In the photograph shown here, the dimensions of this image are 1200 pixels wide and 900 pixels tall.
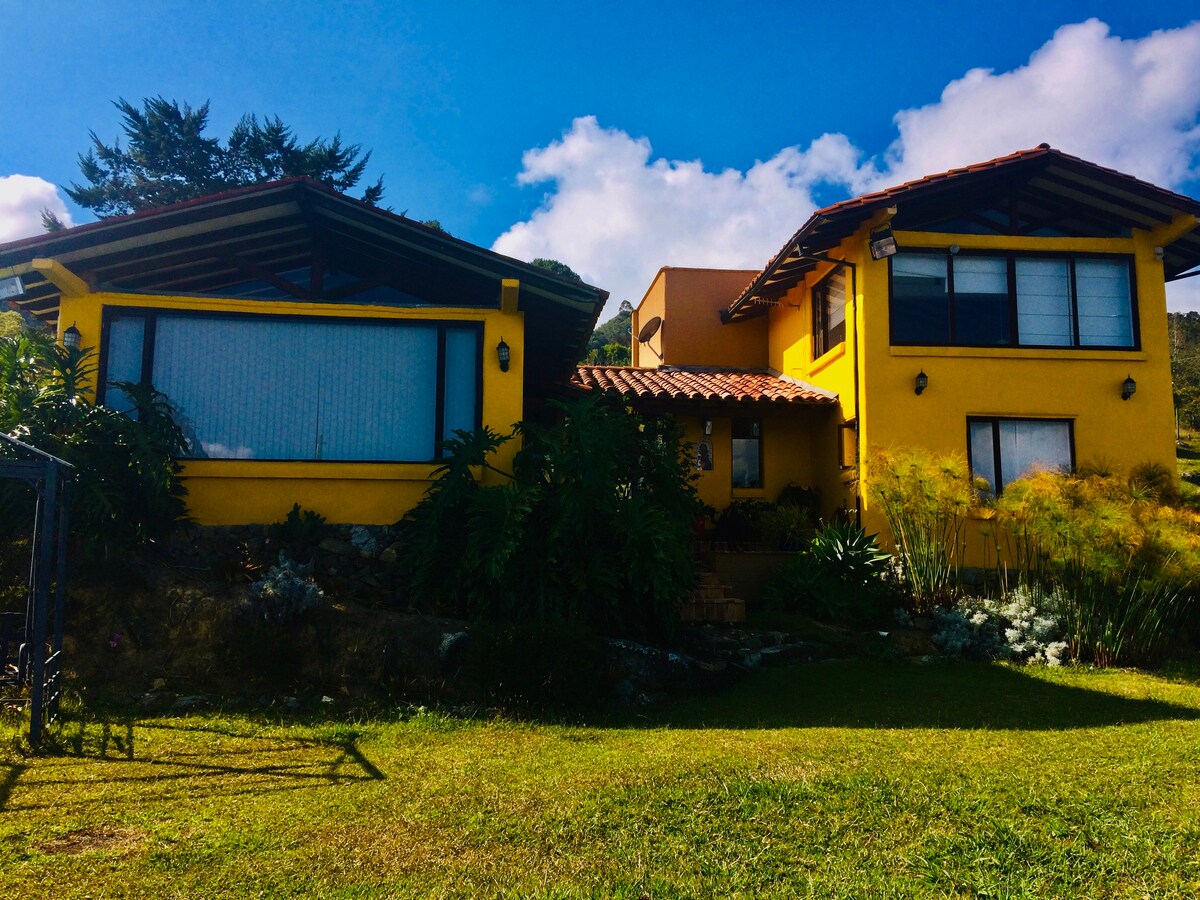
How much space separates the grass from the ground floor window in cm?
658

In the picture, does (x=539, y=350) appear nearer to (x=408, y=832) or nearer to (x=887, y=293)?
(x=887, y=293)

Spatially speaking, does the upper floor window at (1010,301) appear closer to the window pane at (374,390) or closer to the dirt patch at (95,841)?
the window pane at (374,390)

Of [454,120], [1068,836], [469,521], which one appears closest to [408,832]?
[1068,836]

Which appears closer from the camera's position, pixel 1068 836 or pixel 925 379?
pixel 1068 836

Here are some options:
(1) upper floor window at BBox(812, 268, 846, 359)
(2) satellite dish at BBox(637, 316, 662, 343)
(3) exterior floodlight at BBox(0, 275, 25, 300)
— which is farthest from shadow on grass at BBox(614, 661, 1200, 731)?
(2) satellite dish at BBox(637, 316, 662, 343)

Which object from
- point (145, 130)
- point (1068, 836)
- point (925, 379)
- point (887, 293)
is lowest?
point (1068, 836)

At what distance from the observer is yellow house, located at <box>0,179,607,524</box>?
33.6 feet

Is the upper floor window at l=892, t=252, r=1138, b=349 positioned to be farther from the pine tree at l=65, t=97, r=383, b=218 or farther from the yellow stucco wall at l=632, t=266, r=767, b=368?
the pine tree at l=65, t=97, r=383, b=218

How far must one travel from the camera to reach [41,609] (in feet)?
19.7

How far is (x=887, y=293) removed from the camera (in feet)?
43.6

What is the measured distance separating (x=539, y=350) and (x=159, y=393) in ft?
16.5

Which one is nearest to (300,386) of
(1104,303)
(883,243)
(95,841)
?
(95,841)

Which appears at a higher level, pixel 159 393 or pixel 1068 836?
pixel 159 393

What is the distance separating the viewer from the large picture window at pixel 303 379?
10359 millimetres
